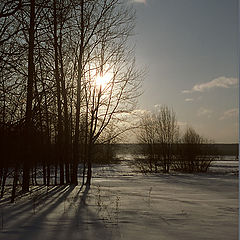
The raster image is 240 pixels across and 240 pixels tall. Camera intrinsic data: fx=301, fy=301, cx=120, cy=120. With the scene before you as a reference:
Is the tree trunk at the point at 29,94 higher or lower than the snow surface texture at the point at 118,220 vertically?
higher

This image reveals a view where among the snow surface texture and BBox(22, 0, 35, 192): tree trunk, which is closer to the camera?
the snow surface texture

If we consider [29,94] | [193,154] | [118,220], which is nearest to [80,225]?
[118,220]

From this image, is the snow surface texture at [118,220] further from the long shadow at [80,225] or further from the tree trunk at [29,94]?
the tree trunk at [29,94]

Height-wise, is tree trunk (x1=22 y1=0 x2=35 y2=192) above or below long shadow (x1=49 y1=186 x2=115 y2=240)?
above

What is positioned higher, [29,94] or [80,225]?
[29,94]

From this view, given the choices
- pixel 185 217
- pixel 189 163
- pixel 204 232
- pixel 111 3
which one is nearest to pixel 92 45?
pixel 111 3

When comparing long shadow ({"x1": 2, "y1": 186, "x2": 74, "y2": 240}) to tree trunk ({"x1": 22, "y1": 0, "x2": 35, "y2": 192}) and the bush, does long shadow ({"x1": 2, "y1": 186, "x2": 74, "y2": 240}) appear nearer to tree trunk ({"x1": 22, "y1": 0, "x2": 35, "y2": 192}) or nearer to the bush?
tree trunk ({"x1": 22, "y1": 0, "x2": 35, "y2": 192})

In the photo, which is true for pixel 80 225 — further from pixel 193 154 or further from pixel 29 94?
pixel 193 154

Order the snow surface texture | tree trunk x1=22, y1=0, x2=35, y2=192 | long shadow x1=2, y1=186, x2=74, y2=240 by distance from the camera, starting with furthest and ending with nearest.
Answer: tree trunk x1=22, y1=0, x2=35, y2=192 → the snow surface texture → long shadow x1=2, y1=186, x2=74, y2=240

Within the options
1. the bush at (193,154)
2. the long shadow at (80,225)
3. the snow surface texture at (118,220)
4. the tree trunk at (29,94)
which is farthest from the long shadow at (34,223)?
the bush at (193,154)

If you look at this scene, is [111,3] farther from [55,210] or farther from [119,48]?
[55,210]

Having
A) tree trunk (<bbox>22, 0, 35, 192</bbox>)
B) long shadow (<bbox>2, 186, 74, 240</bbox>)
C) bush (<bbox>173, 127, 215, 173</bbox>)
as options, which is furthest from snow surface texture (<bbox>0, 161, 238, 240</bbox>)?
bush (<bbox>173, 127, 215, 173</bbox>)

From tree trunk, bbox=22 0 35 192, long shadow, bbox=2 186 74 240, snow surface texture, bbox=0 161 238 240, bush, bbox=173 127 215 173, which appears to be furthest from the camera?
bush, bbox=173 127 215 173

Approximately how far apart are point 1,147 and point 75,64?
676 centimetres
